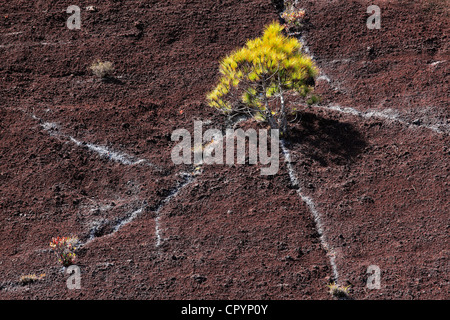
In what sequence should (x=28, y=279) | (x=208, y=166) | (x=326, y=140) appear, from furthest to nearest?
(x=326, y=140), (x=208, y=166), (x=28, y=279)

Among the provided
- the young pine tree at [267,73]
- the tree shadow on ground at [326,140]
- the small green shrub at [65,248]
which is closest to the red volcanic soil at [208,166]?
the tree shadow on ground at [326,140]

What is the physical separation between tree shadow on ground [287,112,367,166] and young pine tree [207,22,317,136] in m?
0.30

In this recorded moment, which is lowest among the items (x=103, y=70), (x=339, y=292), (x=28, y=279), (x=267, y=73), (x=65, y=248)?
(x=339, y=292)

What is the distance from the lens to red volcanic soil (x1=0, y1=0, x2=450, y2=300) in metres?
7.17

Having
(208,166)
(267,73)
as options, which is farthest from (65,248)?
(267,73)

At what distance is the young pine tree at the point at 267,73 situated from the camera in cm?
837

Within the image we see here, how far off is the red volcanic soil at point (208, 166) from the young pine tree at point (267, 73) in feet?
1.67

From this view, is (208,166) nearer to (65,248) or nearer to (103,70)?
(65,248)

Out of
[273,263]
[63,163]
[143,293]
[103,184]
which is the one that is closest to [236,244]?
[273,263]

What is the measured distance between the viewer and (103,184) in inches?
336

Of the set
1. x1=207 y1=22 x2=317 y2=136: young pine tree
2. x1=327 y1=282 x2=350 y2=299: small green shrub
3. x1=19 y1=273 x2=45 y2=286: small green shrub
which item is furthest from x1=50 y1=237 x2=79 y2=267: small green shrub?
x1=327 y1=282 x2=350 y2=299: small green shrub

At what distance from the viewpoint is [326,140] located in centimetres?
879

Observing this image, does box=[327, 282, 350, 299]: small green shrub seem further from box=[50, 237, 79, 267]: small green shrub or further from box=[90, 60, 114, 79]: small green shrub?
box=[90, 60, 114, 79]: small green shrub

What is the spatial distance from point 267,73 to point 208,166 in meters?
1.70
